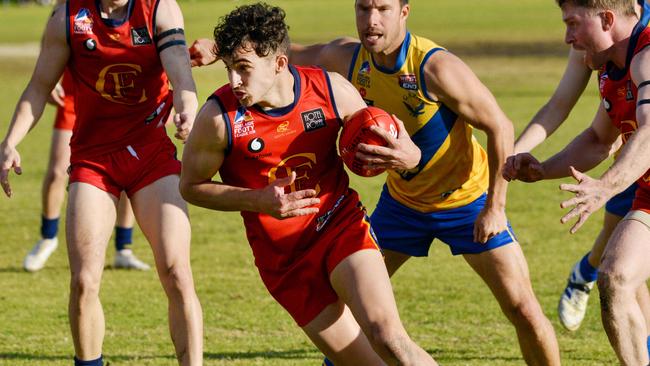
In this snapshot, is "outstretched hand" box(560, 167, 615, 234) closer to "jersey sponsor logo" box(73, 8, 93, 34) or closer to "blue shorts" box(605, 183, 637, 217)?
"blue shorts" box(605, 183, 637, 217)

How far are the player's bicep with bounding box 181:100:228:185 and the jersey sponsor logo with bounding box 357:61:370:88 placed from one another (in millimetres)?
1243

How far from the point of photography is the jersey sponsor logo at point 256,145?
225 inches

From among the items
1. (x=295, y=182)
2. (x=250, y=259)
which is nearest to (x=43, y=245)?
(x=250, y=259)

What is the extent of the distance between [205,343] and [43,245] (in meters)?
3.46

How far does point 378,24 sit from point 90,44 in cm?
191

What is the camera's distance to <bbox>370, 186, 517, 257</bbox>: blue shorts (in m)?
6.66

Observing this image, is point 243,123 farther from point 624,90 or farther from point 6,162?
point 624,90

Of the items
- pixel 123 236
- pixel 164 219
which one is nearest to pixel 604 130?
pixel 164 219

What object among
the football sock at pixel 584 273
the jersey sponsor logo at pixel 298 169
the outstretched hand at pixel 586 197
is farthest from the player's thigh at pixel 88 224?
the football sock at pixel 584 273

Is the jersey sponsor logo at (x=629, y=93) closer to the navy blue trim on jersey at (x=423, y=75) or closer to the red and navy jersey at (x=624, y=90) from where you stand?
the red and navy jersey at (x=624, y=90)

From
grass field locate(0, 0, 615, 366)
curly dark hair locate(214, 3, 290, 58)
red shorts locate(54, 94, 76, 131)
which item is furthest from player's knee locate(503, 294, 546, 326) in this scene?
red shorts locate(54, 94, 76, 131)

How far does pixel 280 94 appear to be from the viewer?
5.75 metres

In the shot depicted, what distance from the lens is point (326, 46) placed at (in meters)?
6.96

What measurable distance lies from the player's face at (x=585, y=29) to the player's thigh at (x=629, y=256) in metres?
0.97
